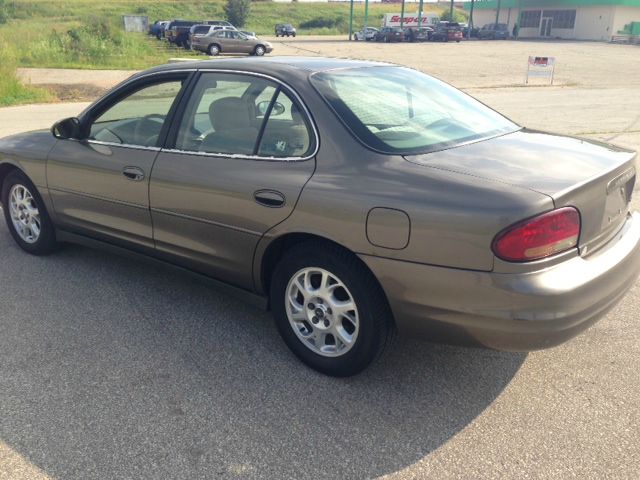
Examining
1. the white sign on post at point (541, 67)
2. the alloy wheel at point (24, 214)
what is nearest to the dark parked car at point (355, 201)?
the alloy wheel at point (24, 214)

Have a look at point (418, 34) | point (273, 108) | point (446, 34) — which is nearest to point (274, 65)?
point (273, 108)

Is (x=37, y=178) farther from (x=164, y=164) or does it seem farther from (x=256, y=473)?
(x=256, y=473)

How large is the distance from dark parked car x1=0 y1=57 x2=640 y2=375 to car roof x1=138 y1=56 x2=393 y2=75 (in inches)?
0.7

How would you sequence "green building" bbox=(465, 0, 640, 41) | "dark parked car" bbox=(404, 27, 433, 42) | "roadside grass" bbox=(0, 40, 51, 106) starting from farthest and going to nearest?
1. "green building" bbox=(465, 0, 640, 41)
2. "dark parked car" bbox=(404, 27, 433, 42)
3. "roadside grass" bbox=(0, 40, 51, 106)

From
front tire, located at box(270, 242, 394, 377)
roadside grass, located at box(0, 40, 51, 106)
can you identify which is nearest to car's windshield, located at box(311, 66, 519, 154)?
front tire, located at box(270, 242, 394, 377)

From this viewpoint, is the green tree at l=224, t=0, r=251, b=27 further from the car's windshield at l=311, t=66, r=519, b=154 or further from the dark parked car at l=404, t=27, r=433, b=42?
the car's windshield at l=311, t=66, r=519, b=154

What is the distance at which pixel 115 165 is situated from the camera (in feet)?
12.7

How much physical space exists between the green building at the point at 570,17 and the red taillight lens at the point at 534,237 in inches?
2903

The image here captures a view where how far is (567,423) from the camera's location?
2.73 metres

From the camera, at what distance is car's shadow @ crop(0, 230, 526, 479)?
2.52m

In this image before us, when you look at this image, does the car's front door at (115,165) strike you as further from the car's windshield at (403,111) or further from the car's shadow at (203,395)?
the car's windshield at (403,111)

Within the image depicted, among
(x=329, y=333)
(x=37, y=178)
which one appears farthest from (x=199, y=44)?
(x=329, y=333)

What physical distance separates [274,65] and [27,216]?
2679 millimetres

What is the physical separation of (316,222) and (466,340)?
0.90 m
